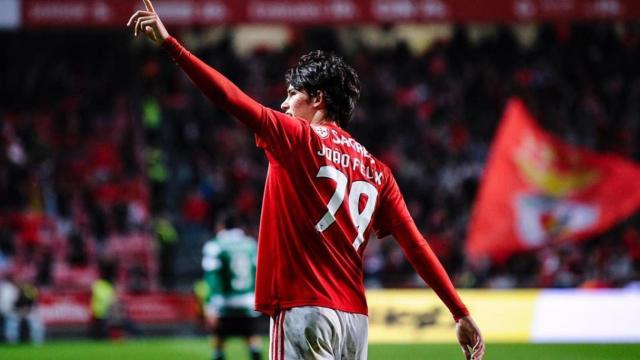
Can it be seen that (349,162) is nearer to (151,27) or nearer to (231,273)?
(151,27)

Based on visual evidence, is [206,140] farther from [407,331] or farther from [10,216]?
[407,331]

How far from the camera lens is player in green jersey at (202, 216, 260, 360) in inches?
427

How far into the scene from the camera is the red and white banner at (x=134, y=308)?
19094 mm

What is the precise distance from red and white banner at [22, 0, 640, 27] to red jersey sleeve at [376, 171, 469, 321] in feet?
48.9

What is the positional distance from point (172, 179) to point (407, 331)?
8834 millimetres

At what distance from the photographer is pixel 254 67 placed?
86.7 feet

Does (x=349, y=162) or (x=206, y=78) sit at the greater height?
(x=206, y=78)

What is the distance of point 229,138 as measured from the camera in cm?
2464

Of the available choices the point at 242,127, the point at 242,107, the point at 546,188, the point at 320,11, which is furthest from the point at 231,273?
the point at 242,127

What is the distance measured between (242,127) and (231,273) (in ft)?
47.9

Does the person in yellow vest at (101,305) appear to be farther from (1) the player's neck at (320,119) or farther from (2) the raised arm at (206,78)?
(2) the raised arm at (206,78)

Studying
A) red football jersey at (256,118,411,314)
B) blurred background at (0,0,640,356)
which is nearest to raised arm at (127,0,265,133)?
red football jersey at (256,118,411,314)

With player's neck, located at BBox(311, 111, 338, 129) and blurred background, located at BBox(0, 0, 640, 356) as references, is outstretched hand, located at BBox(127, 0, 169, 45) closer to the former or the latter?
player's neck, located at BBox(311, 111, 338, 129)

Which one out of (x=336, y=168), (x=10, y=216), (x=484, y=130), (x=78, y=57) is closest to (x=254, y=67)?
(x=78, y=57)
